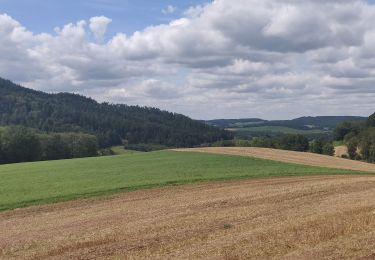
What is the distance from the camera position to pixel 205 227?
677 inches

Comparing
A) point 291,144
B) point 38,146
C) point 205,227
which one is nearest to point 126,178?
point 205,227

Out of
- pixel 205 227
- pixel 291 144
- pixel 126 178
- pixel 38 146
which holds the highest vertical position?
pixel 291 144

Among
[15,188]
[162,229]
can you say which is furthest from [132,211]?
[15,188]

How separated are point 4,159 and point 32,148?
6613 mm

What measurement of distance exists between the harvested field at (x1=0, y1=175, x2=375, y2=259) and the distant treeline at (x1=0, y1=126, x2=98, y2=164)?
295ft

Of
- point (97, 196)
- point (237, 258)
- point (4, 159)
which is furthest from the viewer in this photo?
point (4, 159)

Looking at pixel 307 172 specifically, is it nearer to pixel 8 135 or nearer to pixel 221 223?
pixel 221 223

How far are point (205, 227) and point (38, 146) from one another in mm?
106165

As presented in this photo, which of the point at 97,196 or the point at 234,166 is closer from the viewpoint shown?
the point at 97,196

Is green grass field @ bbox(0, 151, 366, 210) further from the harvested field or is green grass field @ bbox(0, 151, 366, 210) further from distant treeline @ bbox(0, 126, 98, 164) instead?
distant treeline @ bbox(0, 126, 98, 164)

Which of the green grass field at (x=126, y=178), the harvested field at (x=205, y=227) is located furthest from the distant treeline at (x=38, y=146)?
the harvested field at (x=205, y=227)

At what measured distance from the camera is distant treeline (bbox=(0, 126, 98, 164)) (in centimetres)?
11319

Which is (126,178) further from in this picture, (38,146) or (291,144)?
(291,144)

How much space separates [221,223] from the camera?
17.8m
